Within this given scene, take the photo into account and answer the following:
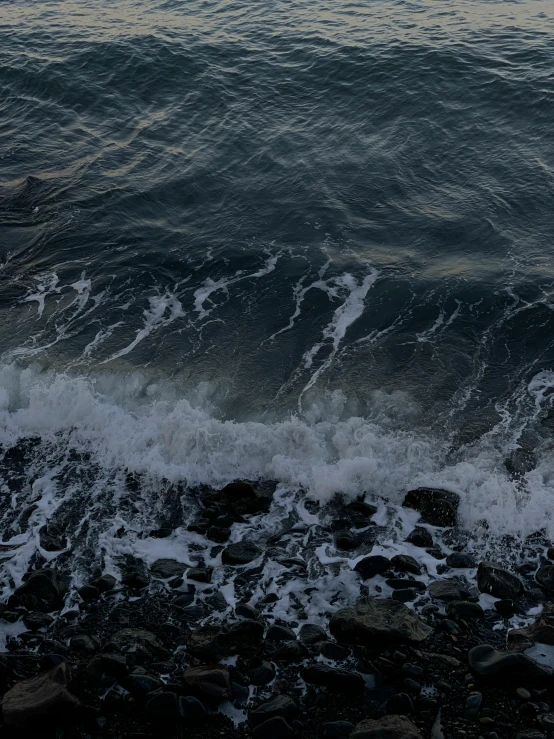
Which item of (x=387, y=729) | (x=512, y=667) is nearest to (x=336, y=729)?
(x=387, y=729)

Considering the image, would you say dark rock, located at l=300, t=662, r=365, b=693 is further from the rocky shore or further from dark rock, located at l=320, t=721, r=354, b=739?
dark rock, located at l=320, t=721, r=354, b=739

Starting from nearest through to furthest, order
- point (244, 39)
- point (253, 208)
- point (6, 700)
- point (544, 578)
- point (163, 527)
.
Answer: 1. point (6, 700)
2. point (544, 578)
3. point (163, 527)
4. point (253, 208)
5. point (244, 39)

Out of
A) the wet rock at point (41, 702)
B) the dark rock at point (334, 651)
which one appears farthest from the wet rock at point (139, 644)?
the dark rock at point (334, 651)

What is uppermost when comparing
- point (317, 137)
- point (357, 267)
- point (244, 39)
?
point (244, 39)

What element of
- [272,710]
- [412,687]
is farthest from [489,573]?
[272,710]

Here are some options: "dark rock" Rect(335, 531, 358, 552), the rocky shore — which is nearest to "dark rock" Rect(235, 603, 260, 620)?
the rocky shore

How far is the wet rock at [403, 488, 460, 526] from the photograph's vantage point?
1207 centimetres

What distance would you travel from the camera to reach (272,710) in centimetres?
862

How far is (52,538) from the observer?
460 inches

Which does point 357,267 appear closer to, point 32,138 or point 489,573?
point 489,573

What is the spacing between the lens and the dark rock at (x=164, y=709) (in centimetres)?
855

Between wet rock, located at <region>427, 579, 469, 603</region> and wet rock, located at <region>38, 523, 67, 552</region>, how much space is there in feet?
19.9

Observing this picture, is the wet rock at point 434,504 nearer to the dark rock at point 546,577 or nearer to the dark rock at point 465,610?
the dark rock at point 546,577

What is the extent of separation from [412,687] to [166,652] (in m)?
3.35
